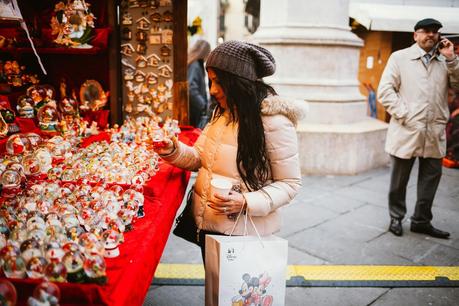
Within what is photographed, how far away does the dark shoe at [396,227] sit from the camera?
167 inches

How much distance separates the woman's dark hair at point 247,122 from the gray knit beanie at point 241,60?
37 millimetres

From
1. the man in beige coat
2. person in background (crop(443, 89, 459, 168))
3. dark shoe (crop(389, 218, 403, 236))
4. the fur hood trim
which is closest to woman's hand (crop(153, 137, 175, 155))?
the fur hood trim

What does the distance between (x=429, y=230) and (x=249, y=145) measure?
10.3 ft

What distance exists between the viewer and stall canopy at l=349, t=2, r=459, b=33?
8.88 meters

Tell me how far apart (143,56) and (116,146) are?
1340mm

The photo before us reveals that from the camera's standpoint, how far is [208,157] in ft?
7.16

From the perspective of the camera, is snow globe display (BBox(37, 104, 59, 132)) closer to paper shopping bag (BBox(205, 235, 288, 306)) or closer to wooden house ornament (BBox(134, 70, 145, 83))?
wooden house ornament (BBox(134, 70, 145, 83))

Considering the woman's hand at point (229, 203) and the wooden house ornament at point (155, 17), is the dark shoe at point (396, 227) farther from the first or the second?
the wooden house ornament at point (155, 17)

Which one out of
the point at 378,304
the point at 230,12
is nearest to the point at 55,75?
the point at 378,304

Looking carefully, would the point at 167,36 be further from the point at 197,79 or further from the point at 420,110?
the point at 197,79

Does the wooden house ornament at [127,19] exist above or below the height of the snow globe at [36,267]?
above

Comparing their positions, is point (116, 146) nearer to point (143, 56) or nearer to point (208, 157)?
point (208, 157)

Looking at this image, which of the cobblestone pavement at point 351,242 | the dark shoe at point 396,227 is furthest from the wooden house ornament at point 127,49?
the dark shoe at point 396,227

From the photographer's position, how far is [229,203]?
195 cm
